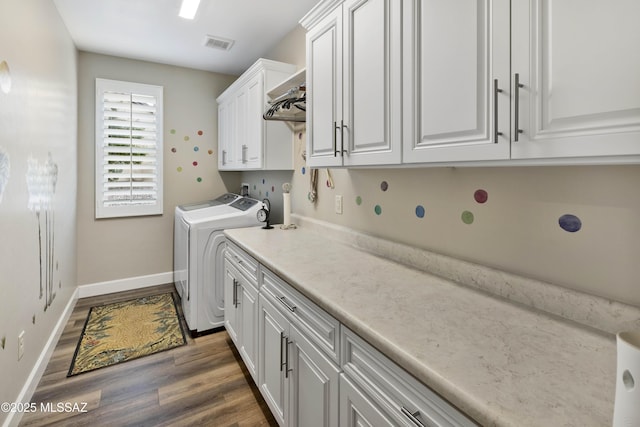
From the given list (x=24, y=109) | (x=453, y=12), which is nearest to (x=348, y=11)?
(x=453, y=12)

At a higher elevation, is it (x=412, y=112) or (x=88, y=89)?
(x=88, y=89)

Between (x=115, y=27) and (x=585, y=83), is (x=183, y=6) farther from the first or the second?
(x=585, y=83)

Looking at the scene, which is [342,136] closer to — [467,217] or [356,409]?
[467,217]

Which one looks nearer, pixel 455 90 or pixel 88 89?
pixel 455 90

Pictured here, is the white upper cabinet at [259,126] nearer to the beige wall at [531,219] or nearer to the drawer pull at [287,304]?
the beige wall at [531,219]

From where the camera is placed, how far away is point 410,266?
1572 millimetres

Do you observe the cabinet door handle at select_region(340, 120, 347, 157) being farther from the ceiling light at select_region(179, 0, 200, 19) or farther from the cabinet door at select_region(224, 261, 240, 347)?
the ceiling light at select_region(179, 0, 200, 19)

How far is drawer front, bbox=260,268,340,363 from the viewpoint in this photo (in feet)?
3.71

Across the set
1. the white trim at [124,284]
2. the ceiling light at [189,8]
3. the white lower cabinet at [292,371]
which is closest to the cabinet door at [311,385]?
the white lower cabinet at [292,371]

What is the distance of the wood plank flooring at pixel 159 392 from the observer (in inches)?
70.2

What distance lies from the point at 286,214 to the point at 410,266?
1.29 metres

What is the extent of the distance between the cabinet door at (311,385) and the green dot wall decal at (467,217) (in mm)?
790

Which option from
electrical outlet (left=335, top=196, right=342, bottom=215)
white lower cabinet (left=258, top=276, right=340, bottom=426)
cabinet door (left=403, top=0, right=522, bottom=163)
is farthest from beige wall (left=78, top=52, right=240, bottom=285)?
cabinet door (left=403, top=0, right=522, bottom=163)

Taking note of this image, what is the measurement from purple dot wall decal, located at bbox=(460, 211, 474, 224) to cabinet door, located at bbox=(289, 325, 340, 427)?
0.79m
